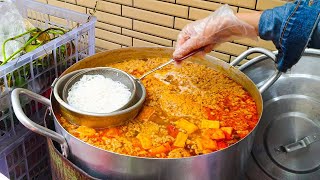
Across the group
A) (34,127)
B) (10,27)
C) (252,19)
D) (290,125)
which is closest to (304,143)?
(290,125)

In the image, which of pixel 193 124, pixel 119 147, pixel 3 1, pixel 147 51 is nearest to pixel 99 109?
pixel 119 147

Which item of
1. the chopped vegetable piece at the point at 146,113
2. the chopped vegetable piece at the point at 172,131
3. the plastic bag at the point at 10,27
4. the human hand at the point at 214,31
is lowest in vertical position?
the chopped vegetable piece at the point at 172,131

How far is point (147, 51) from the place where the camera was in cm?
249

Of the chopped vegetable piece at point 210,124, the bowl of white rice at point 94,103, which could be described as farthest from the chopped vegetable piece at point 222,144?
the bowl of white rice at point 94,103

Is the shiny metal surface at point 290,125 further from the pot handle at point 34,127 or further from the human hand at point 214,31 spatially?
the pot handle at point 34,127

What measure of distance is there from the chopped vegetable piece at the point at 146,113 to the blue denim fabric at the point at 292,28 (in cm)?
69

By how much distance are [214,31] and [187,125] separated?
52cm

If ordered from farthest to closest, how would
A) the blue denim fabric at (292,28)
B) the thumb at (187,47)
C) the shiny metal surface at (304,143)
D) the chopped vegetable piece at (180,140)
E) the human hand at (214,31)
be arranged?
the shiny metal surface at (304,143), the thumb at (187,47), the human hand at (214,31), the chopped vegetable piece at (180,140), the blue denim fabric at (292,28)

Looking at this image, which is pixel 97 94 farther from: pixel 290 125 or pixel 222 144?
pixel 290 125

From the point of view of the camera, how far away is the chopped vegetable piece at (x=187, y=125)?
6.38ft

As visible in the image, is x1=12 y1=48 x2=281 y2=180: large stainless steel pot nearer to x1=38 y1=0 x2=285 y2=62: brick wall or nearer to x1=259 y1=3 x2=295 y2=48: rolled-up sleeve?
x1=259 y1=3 x2=295 y2=48: rolled-up sleeve

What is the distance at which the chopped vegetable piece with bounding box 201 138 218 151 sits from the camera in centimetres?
184

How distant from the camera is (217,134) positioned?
1.92 metres

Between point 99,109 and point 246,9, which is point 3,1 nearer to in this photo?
point 99,109
